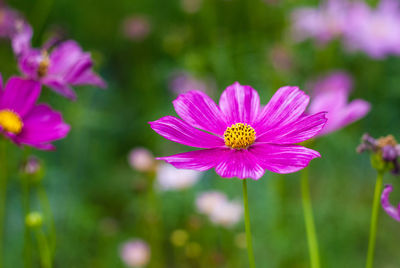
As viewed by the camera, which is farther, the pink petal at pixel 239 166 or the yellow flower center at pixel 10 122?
the yellow flower center at pixel 10 122

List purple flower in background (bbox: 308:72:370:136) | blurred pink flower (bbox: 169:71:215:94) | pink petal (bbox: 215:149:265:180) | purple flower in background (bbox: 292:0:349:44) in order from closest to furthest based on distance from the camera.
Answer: pink petal (bbox: 215:149:265:180) < purple flower in background (bbox: 308:72:370:136) < purple flower in background (bbox: 292:0:349:44) < blurred pink flower (bbox: 169:71:215:94)

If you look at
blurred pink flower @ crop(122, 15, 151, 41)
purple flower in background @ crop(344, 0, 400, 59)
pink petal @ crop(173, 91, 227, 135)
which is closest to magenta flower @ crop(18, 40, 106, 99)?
pink petal @ crop(173, 91, 227, 135)

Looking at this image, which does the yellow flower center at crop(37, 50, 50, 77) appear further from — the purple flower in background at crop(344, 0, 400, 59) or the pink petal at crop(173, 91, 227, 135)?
the purple flower in background at crop(344, 0, 400, 59)

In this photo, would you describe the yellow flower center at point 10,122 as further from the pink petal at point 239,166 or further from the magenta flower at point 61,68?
the pink petal at point 239,166

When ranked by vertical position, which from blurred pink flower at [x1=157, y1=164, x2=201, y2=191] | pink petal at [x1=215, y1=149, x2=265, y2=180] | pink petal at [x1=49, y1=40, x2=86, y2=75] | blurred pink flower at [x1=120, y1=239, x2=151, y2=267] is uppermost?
pink petal at [x1=49, y1=40, x2=86, y2=75]

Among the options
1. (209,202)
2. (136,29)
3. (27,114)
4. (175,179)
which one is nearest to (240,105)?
(27,114)

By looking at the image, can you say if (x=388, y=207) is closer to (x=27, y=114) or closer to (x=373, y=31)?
(x=27, y=114)

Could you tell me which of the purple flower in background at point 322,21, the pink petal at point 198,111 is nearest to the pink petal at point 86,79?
the pink petal at point 198,111
